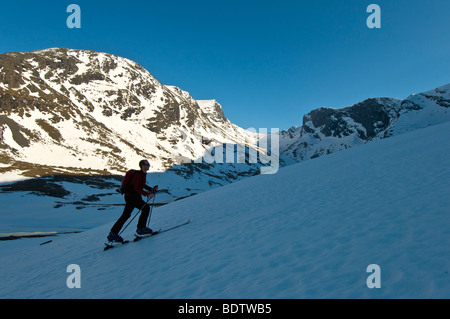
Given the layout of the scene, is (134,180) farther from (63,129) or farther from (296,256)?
(63,129)

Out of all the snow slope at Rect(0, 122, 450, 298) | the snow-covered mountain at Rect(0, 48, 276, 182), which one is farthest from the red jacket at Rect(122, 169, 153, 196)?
the snow-covered mountain at Rect(0, 48, 276, 182)

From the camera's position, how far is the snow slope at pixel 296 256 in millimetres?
4266

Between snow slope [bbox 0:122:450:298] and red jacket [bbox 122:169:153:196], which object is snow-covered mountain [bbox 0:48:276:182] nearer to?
red jacket [bbox 122:169:153:196]

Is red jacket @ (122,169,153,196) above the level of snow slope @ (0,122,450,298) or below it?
above

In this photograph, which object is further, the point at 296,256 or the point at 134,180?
the point at 134,180

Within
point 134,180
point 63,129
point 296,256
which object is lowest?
point 296,256

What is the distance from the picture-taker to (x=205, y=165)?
7200 inches

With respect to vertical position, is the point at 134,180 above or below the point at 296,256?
above

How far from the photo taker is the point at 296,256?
5551 mm

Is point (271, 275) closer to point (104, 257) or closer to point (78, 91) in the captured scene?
point (104, 257)

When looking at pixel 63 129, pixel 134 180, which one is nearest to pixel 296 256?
pixel 134 180

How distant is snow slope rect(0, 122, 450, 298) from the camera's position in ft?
14.0
